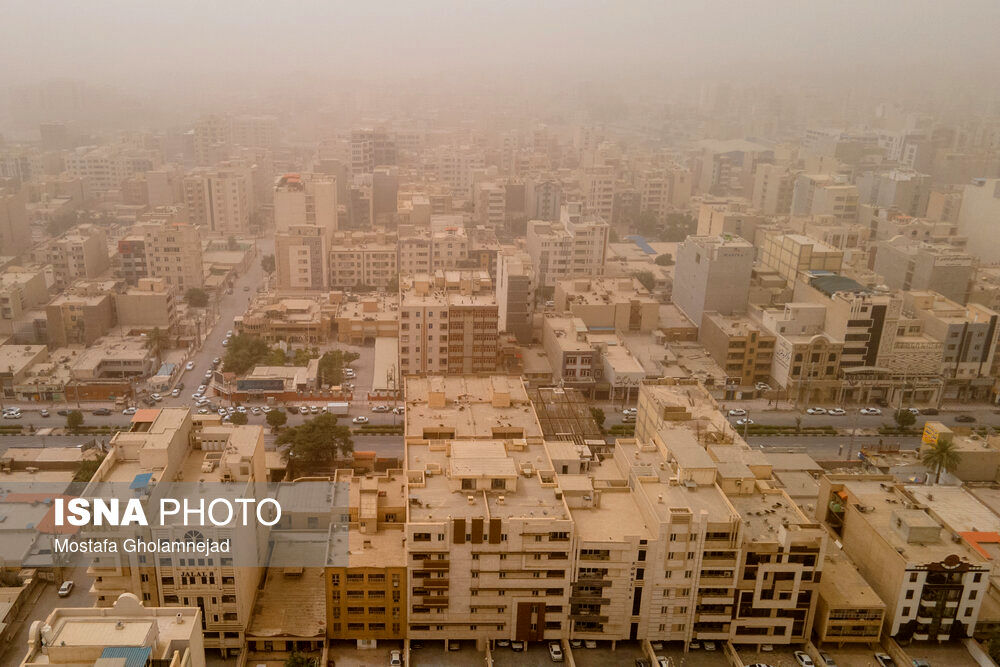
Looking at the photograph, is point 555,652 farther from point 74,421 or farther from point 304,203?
point 304,203

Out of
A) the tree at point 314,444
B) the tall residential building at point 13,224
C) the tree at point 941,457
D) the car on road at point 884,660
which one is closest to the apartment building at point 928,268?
the tree at point 941,457

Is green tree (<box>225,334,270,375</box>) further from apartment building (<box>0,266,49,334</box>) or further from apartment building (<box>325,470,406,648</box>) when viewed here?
apartment building (<box>325,470,406,648</box>)

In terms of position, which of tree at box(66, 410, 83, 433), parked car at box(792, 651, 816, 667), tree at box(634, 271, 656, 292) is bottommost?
tree at box(66, 410, 83, 433)

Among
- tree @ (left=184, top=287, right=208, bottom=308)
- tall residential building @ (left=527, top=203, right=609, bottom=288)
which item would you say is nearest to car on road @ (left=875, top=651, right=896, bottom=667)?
tall residential building @ (left=527, top=203, right=609, bottom=288)

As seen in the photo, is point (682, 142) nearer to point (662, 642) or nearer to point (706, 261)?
point (706, 261)

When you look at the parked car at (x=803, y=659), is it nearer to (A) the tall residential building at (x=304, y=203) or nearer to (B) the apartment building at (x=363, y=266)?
(B) the apartment building at (x=363, y=266)

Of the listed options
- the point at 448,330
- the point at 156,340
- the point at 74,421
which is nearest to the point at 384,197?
the point at 156,340
